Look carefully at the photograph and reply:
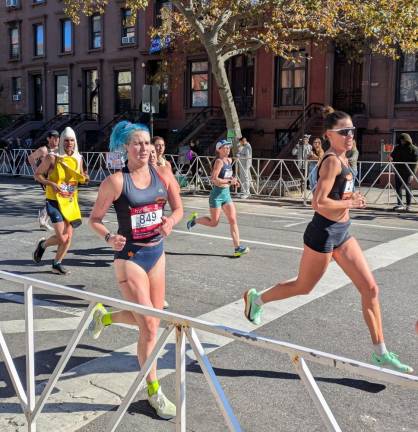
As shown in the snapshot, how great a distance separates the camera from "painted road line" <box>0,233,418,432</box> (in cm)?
363

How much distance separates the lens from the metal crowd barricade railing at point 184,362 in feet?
6.97

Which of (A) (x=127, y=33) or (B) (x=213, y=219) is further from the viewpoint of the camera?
(A) (x=127, y=33)

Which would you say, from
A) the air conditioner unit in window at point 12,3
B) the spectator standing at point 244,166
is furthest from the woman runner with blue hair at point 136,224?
the air conditioner unit in window at point 12,3

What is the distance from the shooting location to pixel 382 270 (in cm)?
774

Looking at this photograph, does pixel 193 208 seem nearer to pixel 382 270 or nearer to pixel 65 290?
pixel 382 270

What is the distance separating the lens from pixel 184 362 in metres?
2.82

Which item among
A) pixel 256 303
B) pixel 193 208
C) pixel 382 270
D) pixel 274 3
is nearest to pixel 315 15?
pixel 274 3

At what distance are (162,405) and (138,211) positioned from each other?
1.33 meters

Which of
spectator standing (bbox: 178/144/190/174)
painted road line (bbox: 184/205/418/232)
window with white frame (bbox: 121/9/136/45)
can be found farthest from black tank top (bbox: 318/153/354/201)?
window with white frame (bbox: 121/9/136/45)

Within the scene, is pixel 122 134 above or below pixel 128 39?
below

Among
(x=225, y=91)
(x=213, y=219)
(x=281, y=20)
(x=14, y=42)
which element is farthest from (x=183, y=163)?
(x=14, y=42)

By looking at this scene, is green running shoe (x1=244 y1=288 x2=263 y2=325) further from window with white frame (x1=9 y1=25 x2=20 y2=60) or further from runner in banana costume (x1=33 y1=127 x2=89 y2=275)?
window with white frame (x1=9 y1=25 x2=20 y2=60)

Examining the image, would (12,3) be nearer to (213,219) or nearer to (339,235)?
(213,219)

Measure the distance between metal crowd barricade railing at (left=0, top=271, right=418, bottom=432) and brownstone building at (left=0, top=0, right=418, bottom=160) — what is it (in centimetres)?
1876
